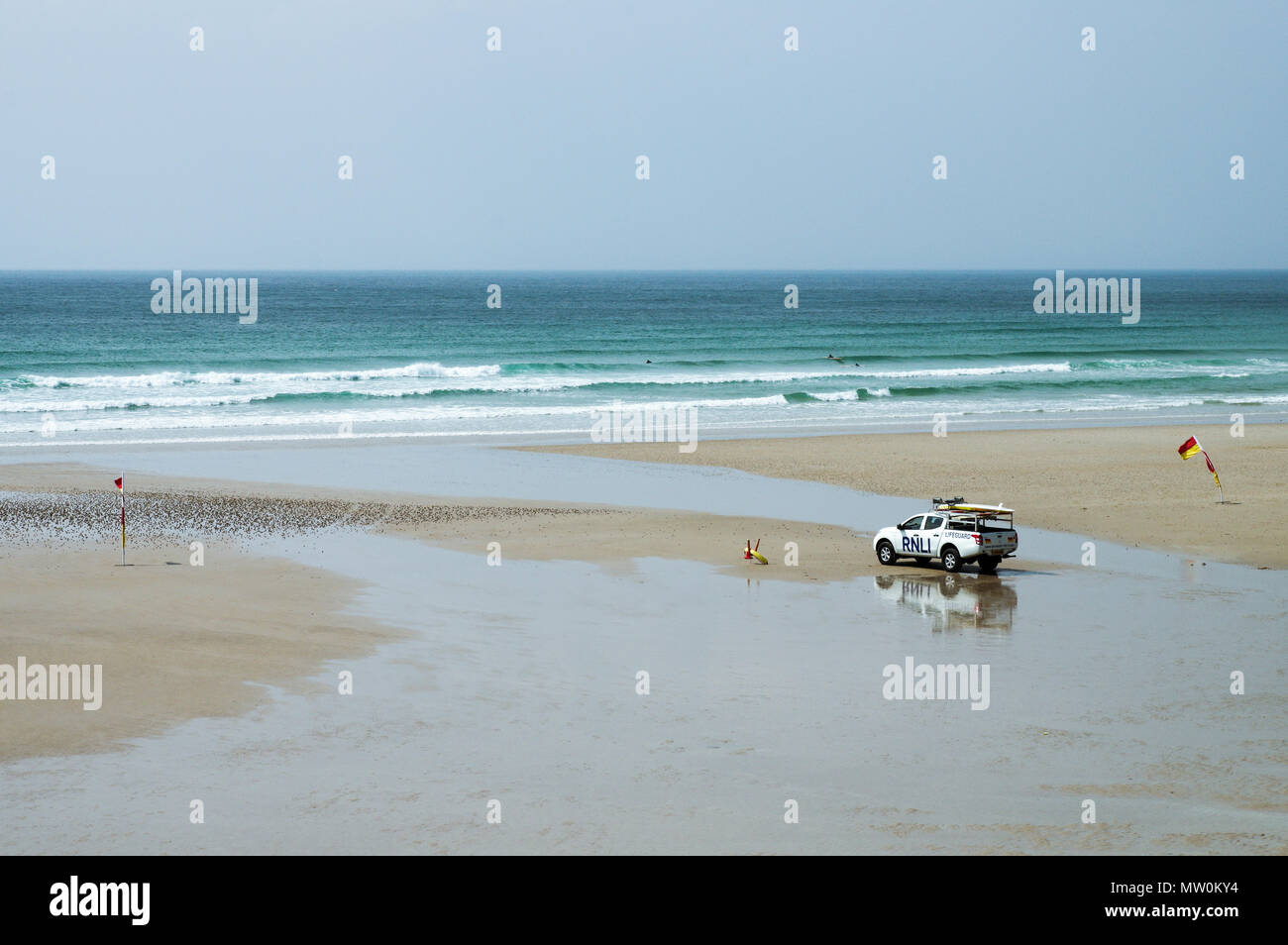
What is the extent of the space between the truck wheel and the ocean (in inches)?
887

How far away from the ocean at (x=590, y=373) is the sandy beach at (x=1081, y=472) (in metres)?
4.57

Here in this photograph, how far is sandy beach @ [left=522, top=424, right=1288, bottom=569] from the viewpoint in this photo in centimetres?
2814

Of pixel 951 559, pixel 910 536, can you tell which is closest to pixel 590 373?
pixel 910 536

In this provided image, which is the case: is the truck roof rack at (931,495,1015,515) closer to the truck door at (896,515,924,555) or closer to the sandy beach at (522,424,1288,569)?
the truck door at (896,515,924,555)

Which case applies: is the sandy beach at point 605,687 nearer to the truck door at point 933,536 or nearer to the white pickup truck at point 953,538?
the white pickup truck at point 953,538

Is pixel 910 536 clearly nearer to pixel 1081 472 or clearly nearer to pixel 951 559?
pixel 951 559

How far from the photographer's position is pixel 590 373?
227 feet

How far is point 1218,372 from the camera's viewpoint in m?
71.0

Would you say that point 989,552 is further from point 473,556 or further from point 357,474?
point 357,474

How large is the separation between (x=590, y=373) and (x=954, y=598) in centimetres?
4878

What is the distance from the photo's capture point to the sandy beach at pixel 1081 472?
28.1 metres

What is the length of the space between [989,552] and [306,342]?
70043 mm

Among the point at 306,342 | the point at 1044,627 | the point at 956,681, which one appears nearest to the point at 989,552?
the point at 1044,627

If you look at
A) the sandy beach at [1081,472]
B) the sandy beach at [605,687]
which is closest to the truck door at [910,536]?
the sandy beach at [605,687]
